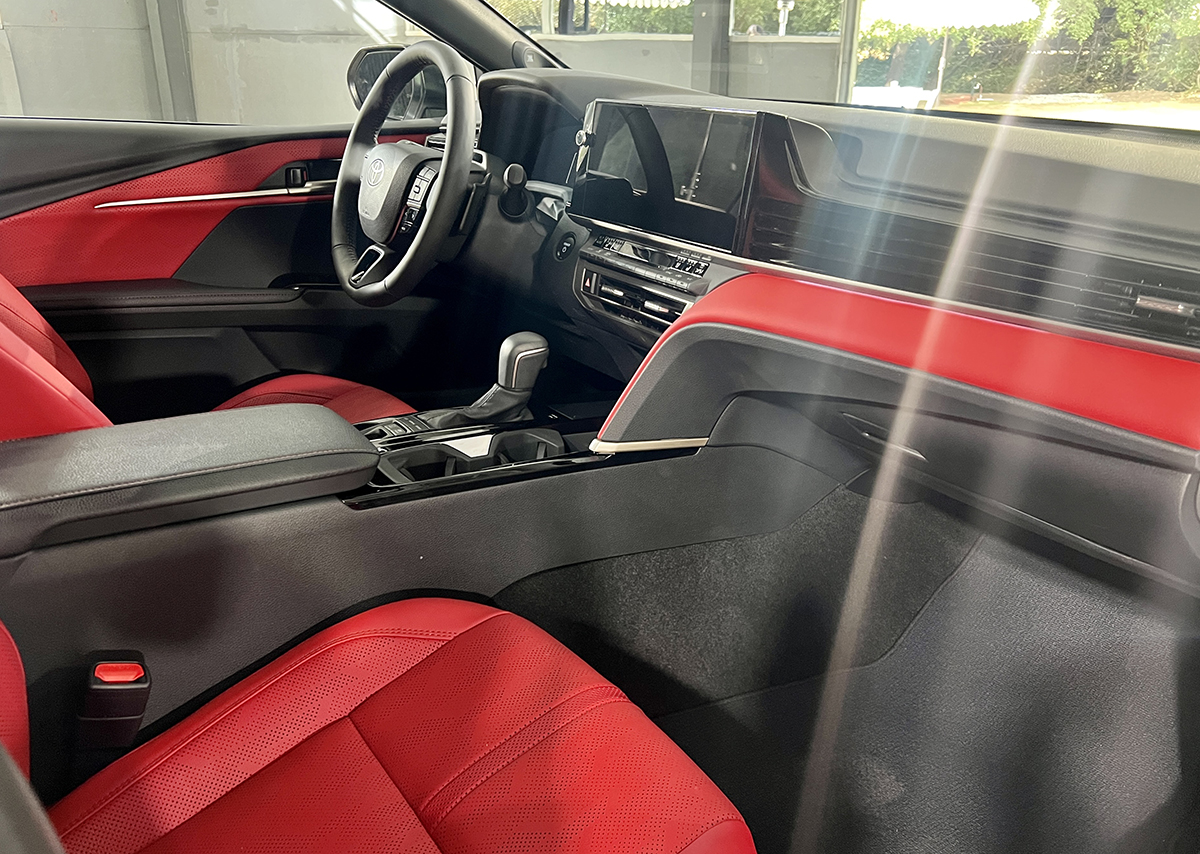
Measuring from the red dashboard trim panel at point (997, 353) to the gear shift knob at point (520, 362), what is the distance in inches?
20.1

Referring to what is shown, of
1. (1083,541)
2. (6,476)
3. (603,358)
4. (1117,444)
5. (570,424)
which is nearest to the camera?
(1117,444)

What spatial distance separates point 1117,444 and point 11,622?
99 centimetres

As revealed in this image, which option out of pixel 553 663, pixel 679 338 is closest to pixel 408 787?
pixel 553 663

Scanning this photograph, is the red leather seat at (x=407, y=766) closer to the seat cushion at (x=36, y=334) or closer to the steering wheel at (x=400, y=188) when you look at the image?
the seat cushion at (x=36, y=334)

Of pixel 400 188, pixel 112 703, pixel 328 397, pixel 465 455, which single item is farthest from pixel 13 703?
pixel 400 188

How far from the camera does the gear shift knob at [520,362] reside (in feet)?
4.93

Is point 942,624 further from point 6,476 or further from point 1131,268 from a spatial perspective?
point 6,476

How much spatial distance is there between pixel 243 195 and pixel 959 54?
1.52 m

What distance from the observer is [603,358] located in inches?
70.8

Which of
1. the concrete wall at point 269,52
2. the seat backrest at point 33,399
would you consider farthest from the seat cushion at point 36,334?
the concrete wall at point 269,52

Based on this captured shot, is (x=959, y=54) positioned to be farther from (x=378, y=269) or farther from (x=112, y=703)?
(x=112, y=703)

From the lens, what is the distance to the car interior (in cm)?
80

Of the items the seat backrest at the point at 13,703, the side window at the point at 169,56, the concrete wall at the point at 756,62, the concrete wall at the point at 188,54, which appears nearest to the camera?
the seat backrest at the point at 13,703

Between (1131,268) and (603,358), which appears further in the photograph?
(603,358)
